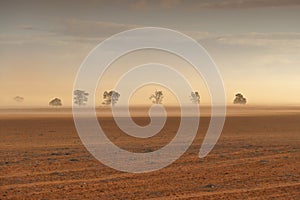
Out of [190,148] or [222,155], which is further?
[190,148]

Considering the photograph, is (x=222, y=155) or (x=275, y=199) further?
(x=222, y=155)

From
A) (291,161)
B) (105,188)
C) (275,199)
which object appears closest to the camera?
(275,199)

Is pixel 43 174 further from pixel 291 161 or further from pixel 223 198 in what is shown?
pixel 291 161

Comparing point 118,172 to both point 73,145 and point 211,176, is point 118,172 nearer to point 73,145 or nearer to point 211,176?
point 211,176

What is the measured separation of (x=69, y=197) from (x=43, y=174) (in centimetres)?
287

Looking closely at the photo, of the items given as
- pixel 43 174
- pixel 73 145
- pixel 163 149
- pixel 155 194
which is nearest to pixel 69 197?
pixel 155 194

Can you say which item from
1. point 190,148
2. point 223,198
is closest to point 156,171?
point 223,198

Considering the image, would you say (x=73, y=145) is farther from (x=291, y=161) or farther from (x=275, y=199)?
(x=275, y=199)

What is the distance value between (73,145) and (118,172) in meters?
8.03

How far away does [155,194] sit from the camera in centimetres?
1082

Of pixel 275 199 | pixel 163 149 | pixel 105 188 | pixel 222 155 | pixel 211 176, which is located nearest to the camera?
pixel 275 199

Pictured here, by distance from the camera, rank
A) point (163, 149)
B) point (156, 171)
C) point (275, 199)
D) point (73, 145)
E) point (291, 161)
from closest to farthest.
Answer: point (275, 199) < point (156, 171) < point (291, 161) < point (163, 149) < point (73, 145)

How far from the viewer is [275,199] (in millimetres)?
10430

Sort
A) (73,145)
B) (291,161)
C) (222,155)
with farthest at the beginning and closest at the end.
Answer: (73,145) → (222,155) → (291,161)
